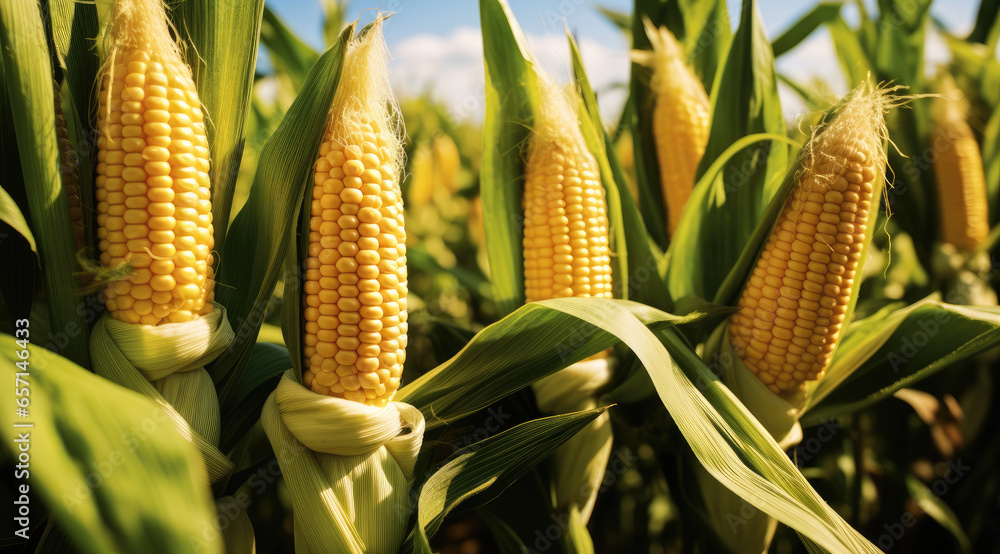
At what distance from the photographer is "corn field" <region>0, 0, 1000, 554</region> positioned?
72cm

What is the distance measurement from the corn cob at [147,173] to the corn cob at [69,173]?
57mm

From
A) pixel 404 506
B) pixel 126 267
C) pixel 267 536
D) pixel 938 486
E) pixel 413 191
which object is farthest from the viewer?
pixel 413 191

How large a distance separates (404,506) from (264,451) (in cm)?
33

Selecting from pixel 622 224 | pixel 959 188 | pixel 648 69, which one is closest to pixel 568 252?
pixel 622 224

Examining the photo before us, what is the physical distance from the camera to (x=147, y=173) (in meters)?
0.72

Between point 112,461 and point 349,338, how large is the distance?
1.03 ft

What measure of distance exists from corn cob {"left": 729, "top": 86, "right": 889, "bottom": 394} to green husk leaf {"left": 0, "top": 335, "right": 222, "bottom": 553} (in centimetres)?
97

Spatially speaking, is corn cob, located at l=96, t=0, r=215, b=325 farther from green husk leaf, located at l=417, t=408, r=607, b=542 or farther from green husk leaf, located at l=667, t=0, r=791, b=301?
green husk leaf, located at l=667, t=0, r=791, b=301

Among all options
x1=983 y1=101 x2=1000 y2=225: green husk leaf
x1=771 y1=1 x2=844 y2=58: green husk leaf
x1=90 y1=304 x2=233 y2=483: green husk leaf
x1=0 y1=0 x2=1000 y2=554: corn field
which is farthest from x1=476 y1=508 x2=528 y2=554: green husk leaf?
x1=983 y1=101 x2=1000 y2=225: green husk leaf

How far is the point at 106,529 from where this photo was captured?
1.69 ft

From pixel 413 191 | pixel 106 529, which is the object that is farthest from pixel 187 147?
pixel 413 191

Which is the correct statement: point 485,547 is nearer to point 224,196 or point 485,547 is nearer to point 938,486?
point 224,196

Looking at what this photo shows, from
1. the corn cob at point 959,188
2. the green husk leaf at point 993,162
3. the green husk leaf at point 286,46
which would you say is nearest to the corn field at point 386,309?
the corn cob at point 959,188

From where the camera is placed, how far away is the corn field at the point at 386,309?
716 millimetres
